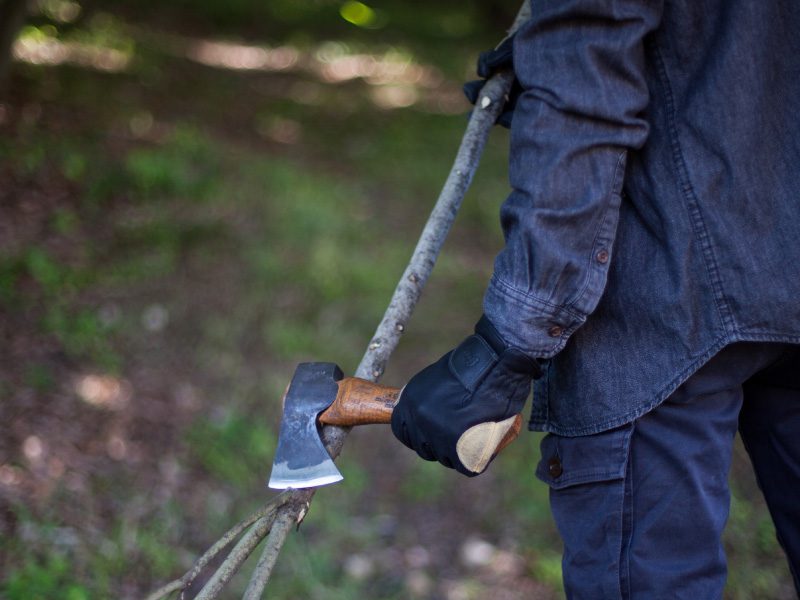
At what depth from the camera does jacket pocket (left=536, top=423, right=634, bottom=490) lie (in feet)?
4.80

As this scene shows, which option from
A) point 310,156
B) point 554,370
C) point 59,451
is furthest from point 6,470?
point 310,156

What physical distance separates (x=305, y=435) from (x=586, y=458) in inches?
24.2

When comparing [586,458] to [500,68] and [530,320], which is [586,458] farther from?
[500,68]

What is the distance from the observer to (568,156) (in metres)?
1.39

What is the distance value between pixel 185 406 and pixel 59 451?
0.63 m

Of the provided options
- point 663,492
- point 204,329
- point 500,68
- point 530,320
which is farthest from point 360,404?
point 204,329

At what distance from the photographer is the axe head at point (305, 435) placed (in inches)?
64.6

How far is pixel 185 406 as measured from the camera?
3.58m

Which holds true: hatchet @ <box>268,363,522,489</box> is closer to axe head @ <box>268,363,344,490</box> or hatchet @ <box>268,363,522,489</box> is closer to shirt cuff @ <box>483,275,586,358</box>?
axe head @ <box>268,363,344,490</box>

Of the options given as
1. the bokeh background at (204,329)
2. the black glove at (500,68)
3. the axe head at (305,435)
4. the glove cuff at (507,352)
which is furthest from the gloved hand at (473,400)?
the bokeh background at (204,329)

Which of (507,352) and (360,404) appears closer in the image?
(507,352)

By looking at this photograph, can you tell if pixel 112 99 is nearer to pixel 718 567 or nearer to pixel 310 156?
pixel 310 156

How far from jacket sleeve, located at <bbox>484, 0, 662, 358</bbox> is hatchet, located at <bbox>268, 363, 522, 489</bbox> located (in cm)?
30

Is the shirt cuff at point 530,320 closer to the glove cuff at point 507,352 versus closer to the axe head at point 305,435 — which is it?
the glove cuff at point 507,352
